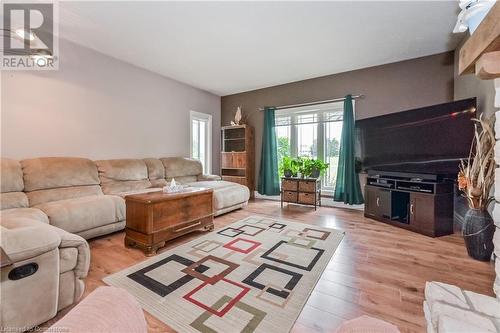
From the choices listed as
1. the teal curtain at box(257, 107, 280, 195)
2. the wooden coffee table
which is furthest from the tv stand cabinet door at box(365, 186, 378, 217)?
the wooden coffee table

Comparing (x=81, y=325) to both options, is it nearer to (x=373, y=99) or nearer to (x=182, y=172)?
(x=182, y=172)

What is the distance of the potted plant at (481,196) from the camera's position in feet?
6.74

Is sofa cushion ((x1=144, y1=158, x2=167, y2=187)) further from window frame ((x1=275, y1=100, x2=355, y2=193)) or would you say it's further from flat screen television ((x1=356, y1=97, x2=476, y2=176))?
flat screen television ((x1=356, y1=97, x2=476, y2=176))

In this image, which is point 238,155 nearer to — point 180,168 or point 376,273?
point 180,168

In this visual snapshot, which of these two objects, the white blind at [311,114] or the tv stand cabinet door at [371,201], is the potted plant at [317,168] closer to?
the tv stand cabinet door at [371,201]

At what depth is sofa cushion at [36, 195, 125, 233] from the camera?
7.23 ft

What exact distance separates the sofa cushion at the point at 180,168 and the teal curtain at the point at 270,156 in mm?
1473

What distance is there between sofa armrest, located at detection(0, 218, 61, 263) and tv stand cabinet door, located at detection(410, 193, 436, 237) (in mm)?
3635

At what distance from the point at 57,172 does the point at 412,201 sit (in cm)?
455

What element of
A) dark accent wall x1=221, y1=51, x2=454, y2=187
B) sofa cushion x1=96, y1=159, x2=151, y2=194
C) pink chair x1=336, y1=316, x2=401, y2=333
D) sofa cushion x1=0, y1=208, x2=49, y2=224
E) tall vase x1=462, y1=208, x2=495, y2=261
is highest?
dark accent wall x1=221, y1=51, x2=454, y2=187

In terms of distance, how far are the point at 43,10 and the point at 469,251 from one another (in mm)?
5111

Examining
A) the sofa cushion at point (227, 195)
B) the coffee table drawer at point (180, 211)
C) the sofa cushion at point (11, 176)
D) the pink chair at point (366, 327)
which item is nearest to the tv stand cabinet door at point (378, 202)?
the sofa cushion at point (227, 195)

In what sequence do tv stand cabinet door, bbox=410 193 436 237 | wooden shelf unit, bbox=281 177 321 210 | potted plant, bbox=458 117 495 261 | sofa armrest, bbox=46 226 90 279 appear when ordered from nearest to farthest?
sofa armrest, bbox=46 226 90 279 < potted plant, bbox=458 117 495 261 < tv stand cabinet door, bbox=410 193 436 237 < wooden shelf unit, bbox=281 177 321 210

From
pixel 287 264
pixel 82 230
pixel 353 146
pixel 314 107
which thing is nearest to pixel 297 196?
pixel 353 146
